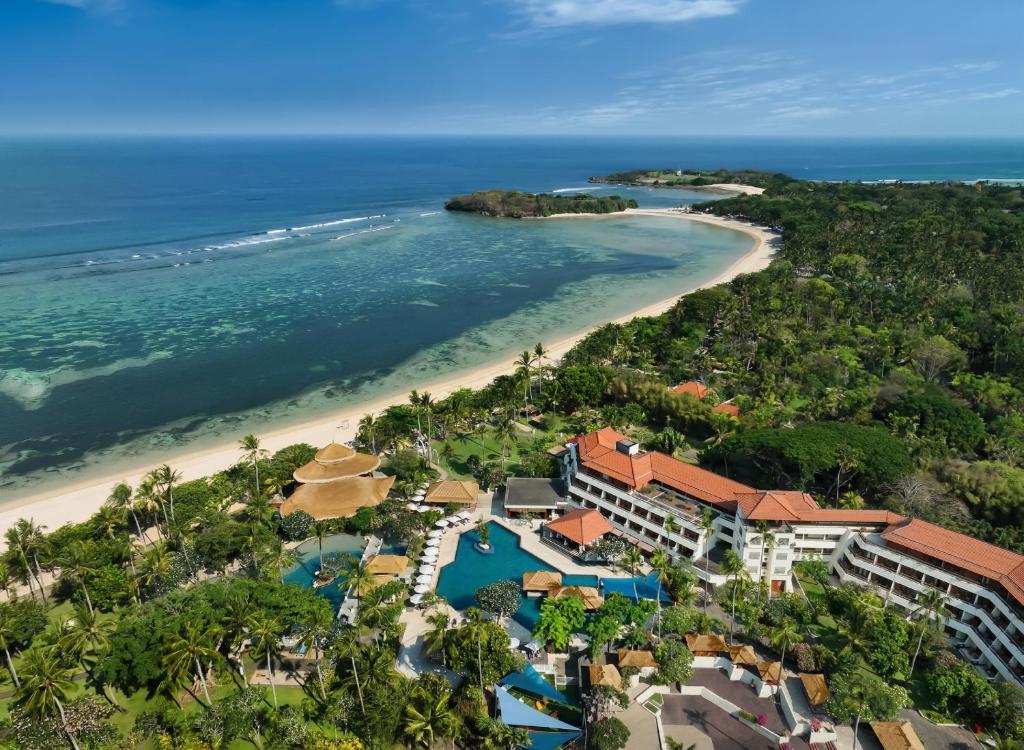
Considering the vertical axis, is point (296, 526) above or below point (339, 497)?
below

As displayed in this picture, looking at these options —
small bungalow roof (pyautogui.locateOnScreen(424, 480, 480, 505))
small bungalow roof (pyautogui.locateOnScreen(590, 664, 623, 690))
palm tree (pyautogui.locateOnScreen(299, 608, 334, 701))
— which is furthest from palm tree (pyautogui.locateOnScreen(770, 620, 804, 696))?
small bungalow roof (pyautogui.locateOnScreen(424, 480, 480, 505))

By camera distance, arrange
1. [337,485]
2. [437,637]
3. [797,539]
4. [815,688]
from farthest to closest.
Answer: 1. [337,485]
2. [797,539]
3. [437,637]
4. [815,688]

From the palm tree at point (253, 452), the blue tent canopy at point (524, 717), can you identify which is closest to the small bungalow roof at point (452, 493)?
the palm tree at point (253, 452)

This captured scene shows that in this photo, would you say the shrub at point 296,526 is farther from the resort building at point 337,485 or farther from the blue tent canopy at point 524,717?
the blue tent canopy at point 524,717

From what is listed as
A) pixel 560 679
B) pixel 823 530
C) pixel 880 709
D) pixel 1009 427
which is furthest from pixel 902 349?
pixel 560 679

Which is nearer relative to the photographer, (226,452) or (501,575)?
(501,575)

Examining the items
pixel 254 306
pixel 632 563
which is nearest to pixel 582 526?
pixel 632 563

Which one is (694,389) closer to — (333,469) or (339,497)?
(333,469)
